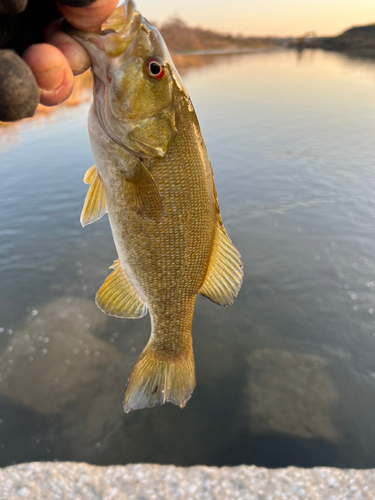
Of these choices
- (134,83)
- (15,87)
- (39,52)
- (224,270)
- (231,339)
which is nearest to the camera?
(15,87)

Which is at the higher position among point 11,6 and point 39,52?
point 11,6

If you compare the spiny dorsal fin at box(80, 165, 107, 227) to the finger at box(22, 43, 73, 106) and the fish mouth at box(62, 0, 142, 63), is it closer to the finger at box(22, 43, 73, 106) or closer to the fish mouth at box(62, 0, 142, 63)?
the finger at box(22, 43, 73, 106)

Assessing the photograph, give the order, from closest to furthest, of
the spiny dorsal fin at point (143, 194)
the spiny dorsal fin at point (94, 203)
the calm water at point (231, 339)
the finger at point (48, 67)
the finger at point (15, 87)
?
the finger at point (15, 87)
the finger at point (48, 67)
the spiny dorsal fin at point (143, 194)
the spiny dorsal fin at point (94, 203)
the calm water at point (231, 339)

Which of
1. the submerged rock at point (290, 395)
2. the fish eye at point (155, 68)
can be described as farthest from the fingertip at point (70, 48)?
the submerged rock at point (290, 395)

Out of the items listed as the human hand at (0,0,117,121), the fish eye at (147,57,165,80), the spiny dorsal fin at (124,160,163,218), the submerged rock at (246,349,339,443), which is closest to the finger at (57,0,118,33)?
the human hand at (0,0,117,121)

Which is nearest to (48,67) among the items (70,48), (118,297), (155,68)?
(70,48)

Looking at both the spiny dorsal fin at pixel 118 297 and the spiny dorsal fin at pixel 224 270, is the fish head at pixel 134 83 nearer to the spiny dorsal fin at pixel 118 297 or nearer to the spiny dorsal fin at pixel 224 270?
the spiny dorsal fin at pixel 224 270

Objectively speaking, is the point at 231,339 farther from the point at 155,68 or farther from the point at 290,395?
the point at 155,68
